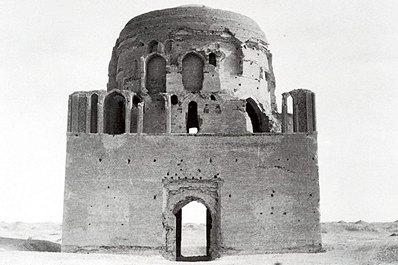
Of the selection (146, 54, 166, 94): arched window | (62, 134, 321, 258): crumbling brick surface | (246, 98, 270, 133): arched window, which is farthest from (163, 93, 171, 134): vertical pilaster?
(246, 98, 270, 133): arched window

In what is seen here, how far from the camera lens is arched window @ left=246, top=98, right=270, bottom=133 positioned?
2273 cm

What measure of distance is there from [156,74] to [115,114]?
2.34 meters

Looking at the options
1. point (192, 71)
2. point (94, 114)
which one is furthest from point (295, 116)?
point (94, 114)

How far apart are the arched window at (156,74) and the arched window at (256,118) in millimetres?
3531

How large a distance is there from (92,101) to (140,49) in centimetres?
328

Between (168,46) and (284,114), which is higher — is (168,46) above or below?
above

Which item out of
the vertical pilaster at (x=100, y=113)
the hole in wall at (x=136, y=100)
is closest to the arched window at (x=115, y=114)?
the hole in wall at (x=136, y=100)

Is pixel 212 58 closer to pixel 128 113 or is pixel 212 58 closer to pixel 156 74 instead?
pixel 156 74

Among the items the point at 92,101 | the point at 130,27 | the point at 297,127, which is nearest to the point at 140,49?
the point at 130,27

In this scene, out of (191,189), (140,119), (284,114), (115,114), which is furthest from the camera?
(115,114)

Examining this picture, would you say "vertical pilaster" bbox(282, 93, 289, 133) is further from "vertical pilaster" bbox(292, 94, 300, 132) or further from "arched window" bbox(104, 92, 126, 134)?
"arched window" bbox(104, 92, 126, 134)

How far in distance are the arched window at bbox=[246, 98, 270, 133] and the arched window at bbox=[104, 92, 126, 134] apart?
5.09 m

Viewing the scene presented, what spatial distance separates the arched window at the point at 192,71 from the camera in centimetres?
2236

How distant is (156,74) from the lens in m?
22.6
